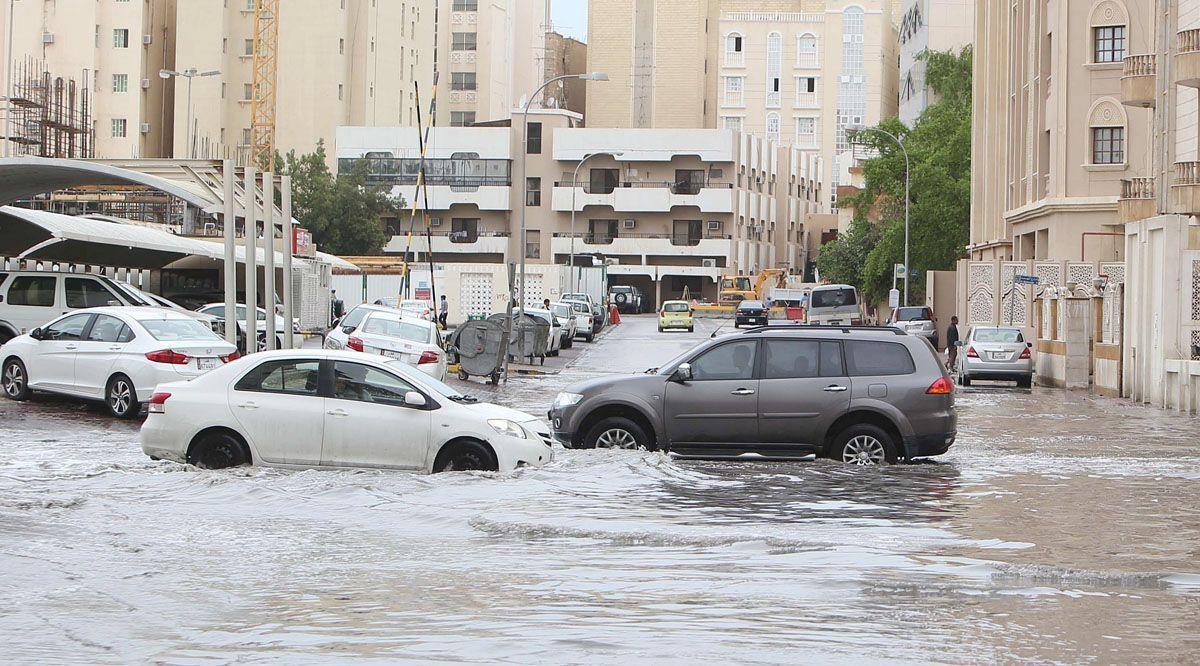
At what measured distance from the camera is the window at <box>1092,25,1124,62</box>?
4800cm

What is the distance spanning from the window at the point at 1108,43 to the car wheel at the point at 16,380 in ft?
117

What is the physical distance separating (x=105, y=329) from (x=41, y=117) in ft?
182

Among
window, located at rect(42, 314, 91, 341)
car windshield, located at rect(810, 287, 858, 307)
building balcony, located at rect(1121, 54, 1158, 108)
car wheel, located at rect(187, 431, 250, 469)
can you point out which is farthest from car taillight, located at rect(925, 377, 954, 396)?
car windshield, located at rect(810, 287, 858, 307)

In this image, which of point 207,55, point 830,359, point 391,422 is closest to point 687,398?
point 830,359

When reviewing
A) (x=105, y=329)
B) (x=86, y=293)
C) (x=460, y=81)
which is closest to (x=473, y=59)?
(x=460, y=81)

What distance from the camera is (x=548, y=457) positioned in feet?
52.1

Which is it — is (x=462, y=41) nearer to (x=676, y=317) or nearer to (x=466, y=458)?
(x=676, y=317)

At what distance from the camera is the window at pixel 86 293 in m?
29.0

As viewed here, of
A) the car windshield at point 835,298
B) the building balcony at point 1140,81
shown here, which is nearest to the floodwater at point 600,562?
the building balcony at point 1140,81

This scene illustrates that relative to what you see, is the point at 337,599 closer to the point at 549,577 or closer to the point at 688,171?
the point at 549,577

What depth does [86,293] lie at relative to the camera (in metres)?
29.2

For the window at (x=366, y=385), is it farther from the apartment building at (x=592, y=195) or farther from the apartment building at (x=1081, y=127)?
the apartment building at (x=592, y=195)

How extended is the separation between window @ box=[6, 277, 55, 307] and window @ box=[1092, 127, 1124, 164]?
32795mm

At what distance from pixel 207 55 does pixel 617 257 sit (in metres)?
32.5
